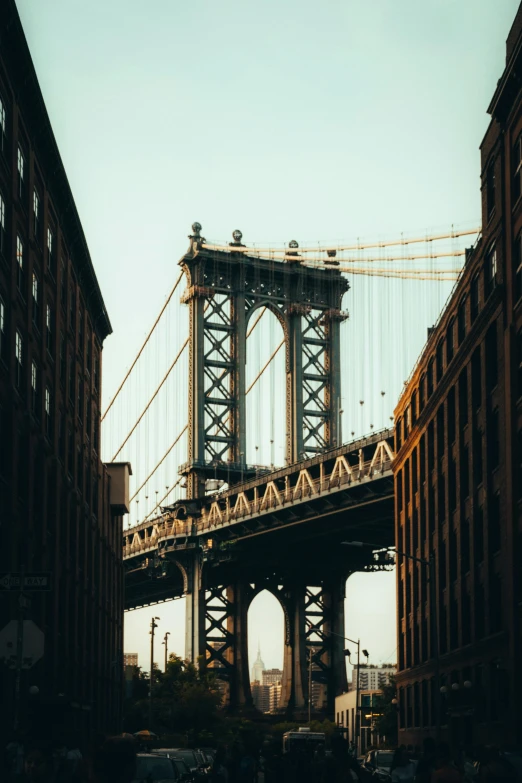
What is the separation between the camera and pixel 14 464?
46094mm

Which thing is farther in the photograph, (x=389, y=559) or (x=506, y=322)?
(x=389, y=559)

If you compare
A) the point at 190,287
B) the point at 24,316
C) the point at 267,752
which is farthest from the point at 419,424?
the point at 190,287

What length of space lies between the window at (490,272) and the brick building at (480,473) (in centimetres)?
5

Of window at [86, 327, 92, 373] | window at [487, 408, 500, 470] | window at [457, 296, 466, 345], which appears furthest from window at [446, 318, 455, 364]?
window at [86, 327, 92, 373]

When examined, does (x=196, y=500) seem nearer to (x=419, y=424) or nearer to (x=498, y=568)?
(x=419, y=424)

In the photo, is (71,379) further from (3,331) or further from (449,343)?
(3,331)

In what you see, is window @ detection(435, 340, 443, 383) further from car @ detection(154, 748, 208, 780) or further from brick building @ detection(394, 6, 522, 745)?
car @ detection(154, 748, 208, 780)

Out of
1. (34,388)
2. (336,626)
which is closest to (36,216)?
(34,388)

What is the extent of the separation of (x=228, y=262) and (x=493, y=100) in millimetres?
70763

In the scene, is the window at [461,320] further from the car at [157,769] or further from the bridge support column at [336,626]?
the bridge support column at [336,626]

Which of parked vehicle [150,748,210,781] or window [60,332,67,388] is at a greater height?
window [60,332,67,388]

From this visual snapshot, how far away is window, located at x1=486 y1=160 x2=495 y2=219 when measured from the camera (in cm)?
5259

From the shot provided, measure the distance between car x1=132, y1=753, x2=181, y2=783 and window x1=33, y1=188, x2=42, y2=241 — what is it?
93.4 feet

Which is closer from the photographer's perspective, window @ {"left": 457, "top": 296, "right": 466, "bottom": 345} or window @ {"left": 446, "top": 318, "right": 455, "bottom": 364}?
window @ {"left": 457, "top": 296, "right": 466, "bottom": 345}
